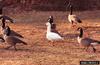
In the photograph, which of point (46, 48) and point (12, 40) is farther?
point (46, 48)

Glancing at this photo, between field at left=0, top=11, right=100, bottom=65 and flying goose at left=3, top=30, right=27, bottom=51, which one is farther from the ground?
flying goose at left=3, top=30, right=27, bottom=51

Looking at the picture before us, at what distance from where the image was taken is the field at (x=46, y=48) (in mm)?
11766

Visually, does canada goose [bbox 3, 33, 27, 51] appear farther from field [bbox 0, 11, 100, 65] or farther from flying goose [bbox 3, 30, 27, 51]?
field [bbox 0, 11, 100, 65]

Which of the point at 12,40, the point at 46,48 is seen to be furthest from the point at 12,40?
the point at 46,48

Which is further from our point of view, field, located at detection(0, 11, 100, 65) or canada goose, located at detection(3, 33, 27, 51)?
canada goose, located at detection(3, 33, 27, 51)

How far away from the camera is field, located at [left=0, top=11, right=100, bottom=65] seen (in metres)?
11.8

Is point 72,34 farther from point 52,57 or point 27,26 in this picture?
point 52,57

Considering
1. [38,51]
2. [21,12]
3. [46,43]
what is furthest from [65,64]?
[21,12]

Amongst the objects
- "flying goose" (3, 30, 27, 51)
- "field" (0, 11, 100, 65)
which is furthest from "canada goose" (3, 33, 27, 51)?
"field" (0, 11, 100, 65)

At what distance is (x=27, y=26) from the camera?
19.3 m

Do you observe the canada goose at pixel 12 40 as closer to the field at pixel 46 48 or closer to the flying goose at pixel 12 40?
the flying goose at pixel 12 40

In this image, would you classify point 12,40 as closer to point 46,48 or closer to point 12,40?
point 12,40

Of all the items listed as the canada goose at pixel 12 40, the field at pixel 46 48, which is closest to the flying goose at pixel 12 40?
the canada goose at pixel 12 40

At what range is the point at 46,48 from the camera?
13688 mm
